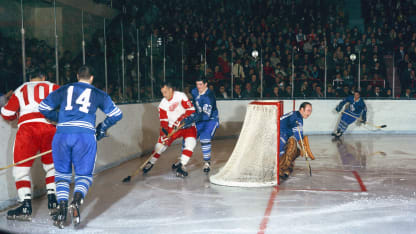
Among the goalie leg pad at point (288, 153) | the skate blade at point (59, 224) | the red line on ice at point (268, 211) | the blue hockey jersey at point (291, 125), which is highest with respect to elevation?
the blue hockey jersey at point (291, 125)

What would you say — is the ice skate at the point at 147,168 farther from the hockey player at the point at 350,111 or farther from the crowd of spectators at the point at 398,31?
the crowd of spectators at the point at 398,31

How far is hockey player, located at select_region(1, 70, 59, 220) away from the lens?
4302 mm

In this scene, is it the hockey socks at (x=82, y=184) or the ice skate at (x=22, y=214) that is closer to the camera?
the hockey socks at (x=82, y=184)

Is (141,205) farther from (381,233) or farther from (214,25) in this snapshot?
(214,25)

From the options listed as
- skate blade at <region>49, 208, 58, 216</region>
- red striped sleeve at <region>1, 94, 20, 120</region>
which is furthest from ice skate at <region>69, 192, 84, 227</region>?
red striped sleeve at <region>1, 94, 20, 120</region>

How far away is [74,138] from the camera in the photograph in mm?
3957

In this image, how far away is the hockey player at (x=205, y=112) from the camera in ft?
21.2

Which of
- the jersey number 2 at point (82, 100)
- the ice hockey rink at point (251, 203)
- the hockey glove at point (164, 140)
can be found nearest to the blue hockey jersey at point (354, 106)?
the ice hockey rink at point (251, 203)

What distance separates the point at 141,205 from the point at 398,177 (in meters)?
3.58

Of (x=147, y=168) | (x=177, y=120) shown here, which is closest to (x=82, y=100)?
(x=177, y=120)

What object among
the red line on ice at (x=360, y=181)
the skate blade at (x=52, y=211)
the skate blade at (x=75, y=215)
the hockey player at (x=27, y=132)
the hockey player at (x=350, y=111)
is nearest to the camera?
the skate blade at (x=75, y=215)

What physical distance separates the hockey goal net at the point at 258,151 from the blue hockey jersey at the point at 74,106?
2.23 metres

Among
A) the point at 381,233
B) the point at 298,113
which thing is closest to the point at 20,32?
the point at 298,113

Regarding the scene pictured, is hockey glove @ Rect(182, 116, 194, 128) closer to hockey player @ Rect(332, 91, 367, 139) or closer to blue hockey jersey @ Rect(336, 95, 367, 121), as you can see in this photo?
hockey player @ Rect(332, 91, 367, 139)
